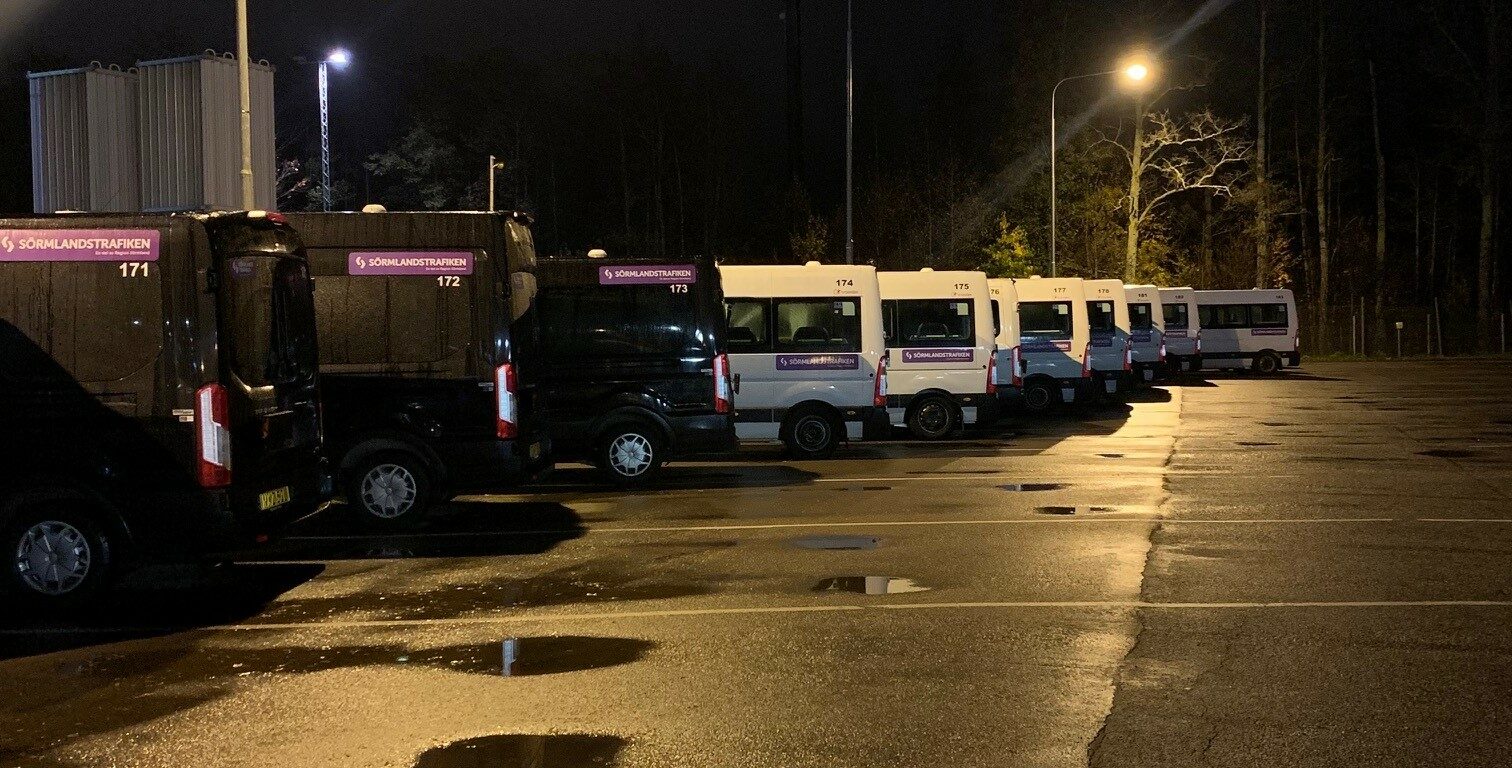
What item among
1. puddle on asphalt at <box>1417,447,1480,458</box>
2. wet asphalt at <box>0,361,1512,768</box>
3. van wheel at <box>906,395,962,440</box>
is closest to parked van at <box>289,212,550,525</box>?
wet asphalt at <box>0,361,1512,768</box>

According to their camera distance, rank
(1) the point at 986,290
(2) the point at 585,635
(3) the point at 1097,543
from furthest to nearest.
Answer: (1) the point at 986,290, (3) the point at 1097,543, (2) the point at 585,635

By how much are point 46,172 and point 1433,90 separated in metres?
61.0

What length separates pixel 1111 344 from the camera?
31.0 m

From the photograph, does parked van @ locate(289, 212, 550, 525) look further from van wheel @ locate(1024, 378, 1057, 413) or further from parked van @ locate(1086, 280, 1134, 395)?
parked van @ locate(1086, 280, 1134, 395)

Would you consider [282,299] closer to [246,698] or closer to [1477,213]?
[246,698]

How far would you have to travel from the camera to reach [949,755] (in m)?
6.02

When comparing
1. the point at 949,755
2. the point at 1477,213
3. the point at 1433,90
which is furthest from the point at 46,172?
the point at 1477,213

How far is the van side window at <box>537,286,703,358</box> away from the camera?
16.1 m

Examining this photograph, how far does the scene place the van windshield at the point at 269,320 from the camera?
31.3ft

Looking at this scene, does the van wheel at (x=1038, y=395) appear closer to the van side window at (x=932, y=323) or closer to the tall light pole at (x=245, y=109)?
the van side window at (x=932, y=323)

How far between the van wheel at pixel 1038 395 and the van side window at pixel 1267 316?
761 inches

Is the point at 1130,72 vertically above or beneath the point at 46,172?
above

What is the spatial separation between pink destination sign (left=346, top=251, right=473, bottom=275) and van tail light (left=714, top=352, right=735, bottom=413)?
12.8 feet

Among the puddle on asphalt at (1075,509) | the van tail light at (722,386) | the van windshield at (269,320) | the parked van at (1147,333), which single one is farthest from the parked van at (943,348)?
the parked van at (1147,333)
